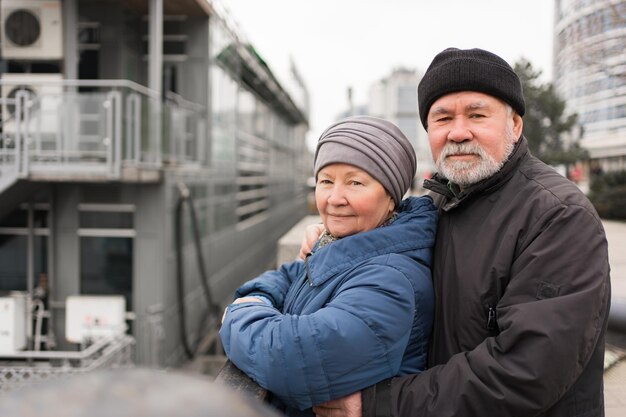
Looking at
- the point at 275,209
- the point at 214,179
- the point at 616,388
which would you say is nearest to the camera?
the point at 616,388

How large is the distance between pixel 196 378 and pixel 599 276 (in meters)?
1.18

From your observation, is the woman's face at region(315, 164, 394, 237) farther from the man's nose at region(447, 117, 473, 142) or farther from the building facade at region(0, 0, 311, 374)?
the building facade at region(0, 0, 311, 374)

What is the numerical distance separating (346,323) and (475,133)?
798 mm

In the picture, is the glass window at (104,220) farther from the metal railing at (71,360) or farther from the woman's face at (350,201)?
the woman's face at (350,201)

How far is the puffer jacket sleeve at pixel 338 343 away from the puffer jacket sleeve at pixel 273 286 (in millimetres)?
382

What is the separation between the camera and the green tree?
25.8 meters

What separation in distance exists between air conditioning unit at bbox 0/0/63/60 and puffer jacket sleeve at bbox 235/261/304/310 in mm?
10702

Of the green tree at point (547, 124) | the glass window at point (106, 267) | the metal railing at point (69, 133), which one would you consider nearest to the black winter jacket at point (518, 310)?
the metal railing at point (69, 133)

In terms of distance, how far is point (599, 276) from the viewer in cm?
148

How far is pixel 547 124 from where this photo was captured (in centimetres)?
2806

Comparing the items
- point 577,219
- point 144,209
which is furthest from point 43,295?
point 577,219

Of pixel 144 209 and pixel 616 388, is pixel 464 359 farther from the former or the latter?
pixel 144 209

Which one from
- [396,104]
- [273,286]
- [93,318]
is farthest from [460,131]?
[396,104]

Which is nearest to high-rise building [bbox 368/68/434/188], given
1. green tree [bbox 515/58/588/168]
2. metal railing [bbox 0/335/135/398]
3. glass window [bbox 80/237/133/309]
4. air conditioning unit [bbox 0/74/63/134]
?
green tree [bbox 515/58/588/168]
